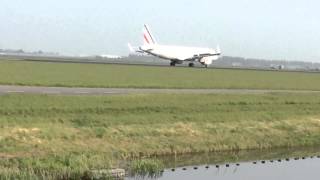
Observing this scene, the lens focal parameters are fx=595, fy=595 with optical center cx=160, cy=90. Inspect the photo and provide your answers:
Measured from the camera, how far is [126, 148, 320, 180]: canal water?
26.2 metres

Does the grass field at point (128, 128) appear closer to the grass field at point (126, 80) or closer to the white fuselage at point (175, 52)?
the grass field at point (126, 80)

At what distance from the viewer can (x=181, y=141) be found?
33.7 metres

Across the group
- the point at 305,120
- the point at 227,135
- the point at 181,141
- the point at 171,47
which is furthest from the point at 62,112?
the point at 171,47

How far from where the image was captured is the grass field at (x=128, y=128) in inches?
1017

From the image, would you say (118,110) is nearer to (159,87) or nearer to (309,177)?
(309,177)

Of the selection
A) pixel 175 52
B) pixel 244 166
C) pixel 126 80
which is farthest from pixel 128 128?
pixel 175 52

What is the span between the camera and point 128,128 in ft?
111

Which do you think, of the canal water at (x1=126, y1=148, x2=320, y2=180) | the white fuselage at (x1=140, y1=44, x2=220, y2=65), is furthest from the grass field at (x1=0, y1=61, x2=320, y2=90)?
the white fuselage at (x1=140, y1=44, x2=220, y2=65)

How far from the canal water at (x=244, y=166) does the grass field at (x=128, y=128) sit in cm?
162

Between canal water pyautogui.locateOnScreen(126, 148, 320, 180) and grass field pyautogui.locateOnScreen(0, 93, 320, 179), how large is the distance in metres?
1.62

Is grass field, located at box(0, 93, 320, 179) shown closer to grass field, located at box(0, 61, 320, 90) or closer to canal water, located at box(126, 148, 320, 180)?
canal water, located at box(126, 148, 320, 180)

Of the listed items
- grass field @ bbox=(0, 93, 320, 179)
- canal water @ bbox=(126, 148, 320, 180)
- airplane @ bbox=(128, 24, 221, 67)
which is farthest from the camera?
airplane @ bbox=(128, 24, 221, 67)

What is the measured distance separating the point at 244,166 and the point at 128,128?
25.3 ft

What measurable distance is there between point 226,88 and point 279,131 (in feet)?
68.7
